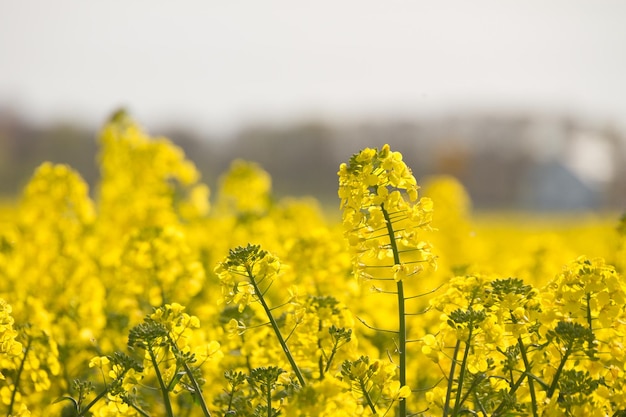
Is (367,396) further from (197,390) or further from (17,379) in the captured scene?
(17,379)

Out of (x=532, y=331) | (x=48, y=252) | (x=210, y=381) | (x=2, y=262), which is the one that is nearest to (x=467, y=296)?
(x=532, y=331)

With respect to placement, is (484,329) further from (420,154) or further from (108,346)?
(420,154)

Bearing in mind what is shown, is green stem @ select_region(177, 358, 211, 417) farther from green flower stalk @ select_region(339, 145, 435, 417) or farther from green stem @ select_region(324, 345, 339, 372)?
green flower stalk @ select_region(339, 145, 435, 417)

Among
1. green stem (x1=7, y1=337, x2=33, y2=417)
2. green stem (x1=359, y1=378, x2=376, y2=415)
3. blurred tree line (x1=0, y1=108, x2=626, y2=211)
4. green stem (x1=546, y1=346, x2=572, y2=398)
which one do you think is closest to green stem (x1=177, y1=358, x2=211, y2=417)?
green stem (x1=359, y1=378, x2=376, y2=415)

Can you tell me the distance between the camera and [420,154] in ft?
254

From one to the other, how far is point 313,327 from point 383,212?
25.2 inches

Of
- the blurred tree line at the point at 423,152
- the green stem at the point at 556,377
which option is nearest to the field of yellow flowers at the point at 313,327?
the green stem at the point at 556,377

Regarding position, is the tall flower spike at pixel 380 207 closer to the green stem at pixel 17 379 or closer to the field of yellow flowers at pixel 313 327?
the field of yellow flowers at pixel 313 327

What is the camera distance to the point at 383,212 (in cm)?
265

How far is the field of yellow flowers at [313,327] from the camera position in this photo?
2.61 metres

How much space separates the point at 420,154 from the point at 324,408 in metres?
76.0

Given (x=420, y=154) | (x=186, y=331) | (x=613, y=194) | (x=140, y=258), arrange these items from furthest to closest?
1. (x=420, y=154)
2. (x=613, y=194)
3. (x=140, y=258)
4. (x=186, y=331)

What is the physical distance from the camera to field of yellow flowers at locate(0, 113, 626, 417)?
261 cm

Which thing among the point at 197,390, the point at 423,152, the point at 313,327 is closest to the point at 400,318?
the point at 313,327
